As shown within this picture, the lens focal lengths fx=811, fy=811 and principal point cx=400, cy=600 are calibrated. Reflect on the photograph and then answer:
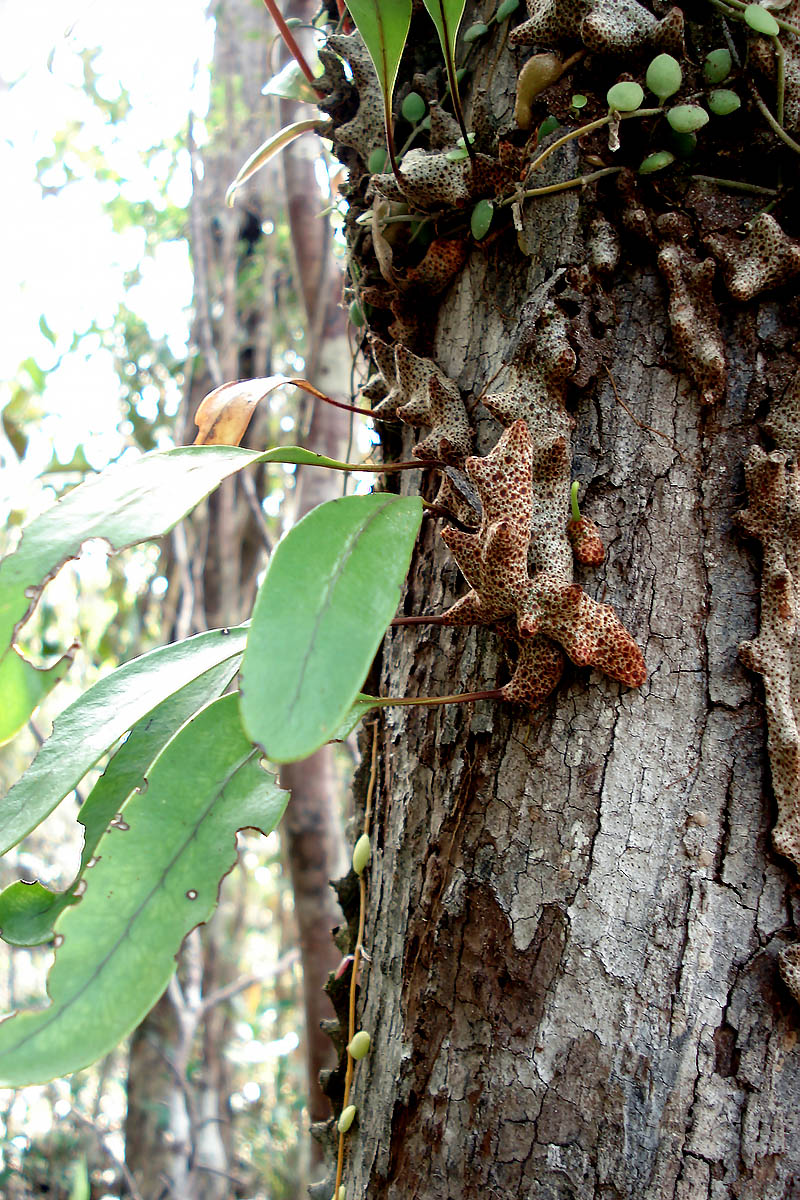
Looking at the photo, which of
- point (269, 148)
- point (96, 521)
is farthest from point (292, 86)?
point (96, 521)

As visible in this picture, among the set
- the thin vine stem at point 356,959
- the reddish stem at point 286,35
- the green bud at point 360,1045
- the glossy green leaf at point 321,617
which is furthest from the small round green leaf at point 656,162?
the green bud at point 360,1045

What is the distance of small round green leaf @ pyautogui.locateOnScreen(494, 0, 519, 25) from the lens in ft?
2.44

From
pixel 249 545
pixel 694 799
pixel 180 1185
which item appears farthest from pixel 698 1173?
pixel 249 545

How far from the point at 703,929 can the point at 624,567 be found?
0.86 feet

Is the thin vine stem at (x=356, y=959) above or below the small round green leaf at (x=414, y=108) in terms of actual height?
below

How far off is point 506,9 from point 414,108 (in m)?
0.12

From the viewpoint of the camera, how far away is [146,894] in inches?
21.3

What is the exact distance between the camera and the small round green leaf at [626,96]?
63 centimetres

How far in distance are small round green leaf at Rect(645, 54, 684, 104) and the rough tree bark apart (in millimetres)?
35

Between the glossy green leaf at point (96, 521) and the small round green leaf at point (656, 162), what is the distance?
0.39m

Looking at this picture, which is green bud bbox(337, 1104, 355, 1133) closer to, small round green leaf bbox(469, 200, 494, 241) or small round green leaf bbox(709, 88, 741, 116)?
small round green leaf bbox(469, 200, 494, 241)

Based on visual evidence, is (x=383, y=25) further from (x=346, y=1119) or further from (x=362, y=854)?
(x=346, y=1119)

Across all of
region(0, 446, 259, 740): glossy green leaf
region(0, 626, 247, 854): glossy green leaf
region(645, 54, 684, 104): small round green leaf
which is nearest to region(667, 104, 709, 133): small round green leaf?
region(645, 54, 684, 104): small round green leaf

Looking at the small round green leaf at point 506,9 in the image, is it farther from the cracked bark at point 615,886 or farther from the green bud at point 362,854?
the green bud at point 362,854
